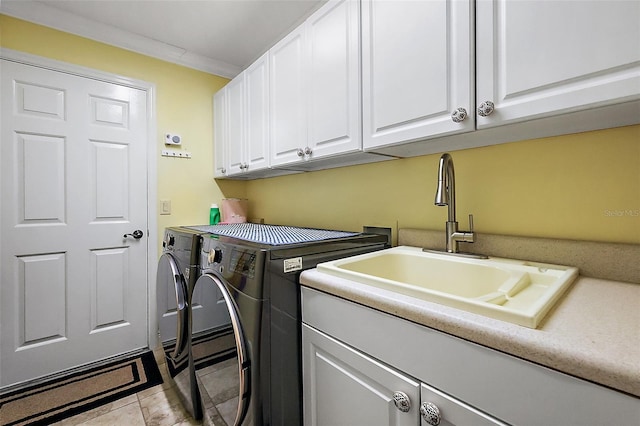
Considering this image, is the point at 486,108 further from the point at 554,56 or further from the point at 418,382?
the point at 418,382

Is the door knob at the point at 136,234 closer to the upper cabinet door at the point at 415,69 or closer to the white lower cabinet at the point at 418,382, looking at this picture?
the white lower cabinet at the point at 418,382

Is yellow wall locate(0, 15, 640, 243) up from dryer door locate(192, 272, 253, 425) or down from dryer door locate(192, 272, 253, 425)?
up

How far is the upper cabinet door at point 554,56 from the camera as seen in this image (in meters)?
0.70

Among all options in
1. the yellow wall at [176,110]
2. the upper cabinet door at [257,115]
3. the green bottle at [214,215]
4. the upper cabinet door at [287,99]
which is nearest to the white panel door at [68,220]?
the yellow wall at [176,110]

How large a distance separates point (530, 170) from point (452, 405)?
36.3 inches

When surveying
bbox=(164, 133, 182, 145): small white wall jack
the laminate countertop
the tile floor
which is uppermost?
bbox=(164, 133, 182, 145): small white wall jack

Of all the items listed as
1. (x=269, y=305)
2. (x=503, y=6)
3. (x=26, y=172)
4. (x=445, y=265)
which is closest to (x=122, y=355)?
(x=26, y=172)

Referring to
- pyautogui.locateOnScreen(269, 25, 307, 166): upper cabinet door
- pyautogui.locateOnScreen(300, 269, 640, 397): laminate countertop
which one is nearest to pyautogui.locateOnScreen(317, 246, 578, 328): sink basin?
pyautogui.locateOnScreen(300, 269, 640, 397): laminate countertop

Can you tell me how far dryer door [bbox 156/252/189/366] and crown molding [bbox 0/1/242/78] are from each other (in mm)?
1670

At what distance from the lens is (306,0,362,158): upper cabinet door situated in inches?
51.8

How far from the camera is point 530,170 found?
1105mm

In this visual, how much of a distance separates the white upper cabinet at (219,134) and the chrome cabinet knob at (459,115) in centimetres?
193

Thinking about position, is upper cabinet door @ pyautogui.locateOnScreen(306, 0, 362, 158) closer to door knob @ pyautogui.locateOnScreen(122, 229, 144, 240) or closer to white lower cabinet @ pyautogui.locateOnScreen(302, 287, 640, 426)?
white lower cabinet @ pyautogui.locateOnScreen(302, 287, 640, 426)

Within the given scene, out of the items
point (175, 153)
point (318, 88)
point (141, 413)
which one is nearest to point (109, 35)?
point (175, 153)
